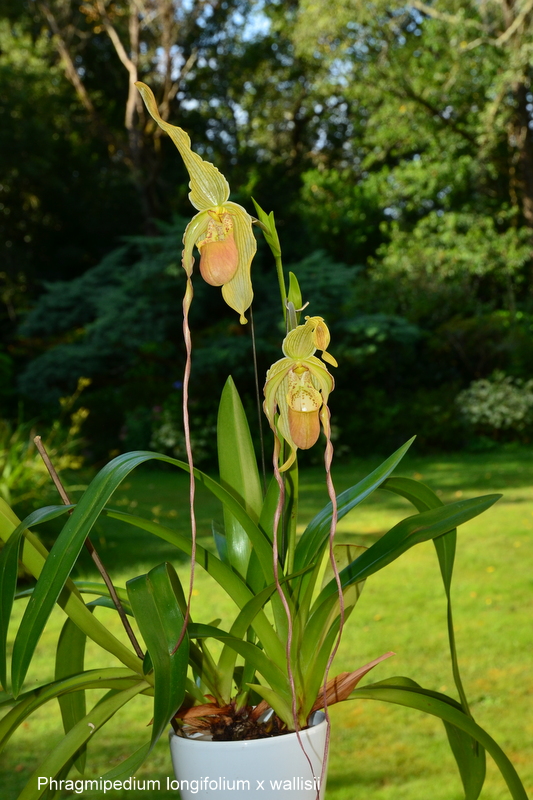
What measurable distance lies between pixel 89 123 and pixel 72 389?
206 inches

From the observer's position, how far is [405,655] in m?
2.58

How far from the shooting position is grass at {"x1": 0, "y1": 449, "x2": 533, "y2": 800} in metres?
1.86

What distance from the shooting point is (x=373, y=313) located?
8180mm

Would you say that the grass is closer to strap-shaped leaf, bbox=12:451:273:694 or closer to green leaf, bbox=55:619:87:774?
green leaf, bbox=55:619:87:774

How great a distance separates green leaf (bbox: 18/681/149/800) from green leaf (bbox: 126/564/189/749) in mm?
168

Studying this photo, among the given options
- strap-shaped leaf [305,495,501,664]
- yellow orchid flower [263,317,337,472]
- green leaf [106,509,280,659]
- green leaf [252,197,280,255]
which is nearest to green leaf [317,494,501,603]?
strap-shaped leaf [305,495,501,664]

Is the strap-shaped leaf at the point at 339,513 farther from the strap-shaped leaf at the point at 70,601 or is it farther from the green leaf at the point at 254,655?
the strap-shaped leaf at the point at 70,601

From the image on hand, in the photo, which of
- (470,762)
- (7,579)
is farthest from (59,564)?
(470,762)

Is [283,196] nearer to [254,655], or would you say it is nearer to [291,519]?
[291,519]

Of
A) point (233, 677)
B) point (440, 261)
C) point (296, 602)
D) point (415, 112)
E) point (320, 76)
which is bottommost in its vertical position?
point (233, 677)

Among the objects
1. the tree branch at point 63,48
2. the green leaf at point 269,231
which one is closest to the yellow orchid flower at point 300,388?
the green leaf at point 269,231

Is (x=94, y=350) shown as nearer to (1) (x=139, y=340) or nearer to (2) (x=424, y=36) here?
(1) (x=139, y=340)

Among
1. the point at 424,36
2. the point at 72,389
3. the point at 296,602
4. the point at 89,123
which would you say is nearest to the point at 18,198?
the point at 89,123

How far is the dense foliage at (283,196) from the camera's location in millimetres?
7562
